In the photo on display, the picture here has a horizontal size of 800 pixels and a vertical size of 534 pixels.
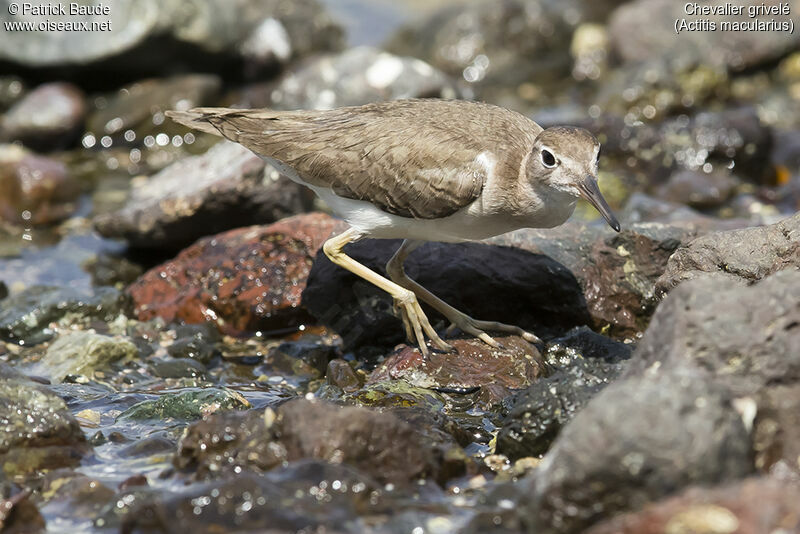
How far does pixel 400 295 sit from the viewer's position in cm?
730

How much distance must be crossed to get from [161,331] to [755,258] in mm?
4954

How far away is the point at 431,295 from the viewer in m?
7.72

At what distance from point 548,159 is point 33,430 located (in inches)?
148

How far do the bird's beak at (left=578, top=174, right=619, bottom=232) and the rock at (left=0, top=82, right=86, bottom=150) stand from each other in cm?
961

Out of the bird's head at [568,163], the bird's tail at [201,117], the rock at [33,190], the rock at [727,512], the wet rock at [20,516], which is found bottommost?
the wet rock at [20,516]

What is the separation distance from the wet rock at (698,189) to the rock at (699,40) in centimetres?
385

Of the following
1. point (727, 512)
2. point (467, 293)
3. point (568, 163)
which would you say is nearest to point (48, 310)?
point (467, 293)

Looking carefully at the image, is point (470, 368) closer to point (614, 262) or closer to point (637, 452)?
point (614, 262)

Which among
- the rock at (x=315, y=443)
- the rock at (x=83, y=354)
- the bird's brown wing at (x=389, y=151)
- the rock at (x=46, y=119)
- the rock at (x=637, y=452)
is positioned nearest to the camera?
the rock at (x=637, y=452)

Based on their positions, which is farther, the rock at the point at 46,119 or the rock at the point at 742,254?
the rock at the point at 46,119

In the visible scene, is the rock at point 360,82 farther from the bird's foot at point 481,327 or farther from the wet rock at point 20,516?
the wet rock at point 20,516

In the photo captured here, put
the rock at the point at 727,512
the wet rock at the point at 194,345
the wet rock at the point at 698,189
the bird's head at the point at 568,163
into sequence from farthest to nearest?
the wet rock at the point at 698,189
the wet rock at the point at 194,345
the bird's head at the point at 568,163
the rock at the point at 727,512

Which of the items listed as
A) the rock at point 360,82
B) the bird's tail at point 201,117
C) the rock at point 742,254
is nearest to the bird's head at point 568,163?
the rock at point 742,254

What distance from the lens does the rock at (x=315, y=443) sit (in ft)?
17.0
